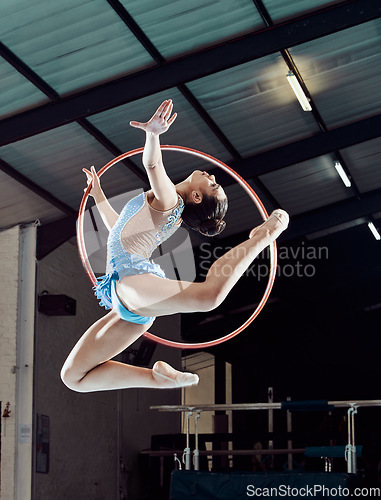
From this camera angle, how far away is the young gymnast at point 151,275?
3.04 m

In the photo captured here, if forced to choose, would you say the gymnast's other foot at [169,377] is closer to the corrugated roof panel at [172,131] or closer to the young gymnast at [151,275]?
the young gymnast at [151,275]

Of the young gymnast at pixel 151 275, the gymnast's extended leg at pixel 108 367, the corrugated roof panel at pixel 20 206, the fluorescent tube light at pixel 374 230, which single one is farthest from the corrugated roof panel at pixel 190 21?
the fluorescent tube light at pixel 374 230

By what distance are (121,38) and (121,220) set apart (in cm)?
371

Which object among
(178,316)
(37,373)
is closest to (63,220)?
(37,373)

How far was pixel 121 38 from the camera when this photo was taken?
21.8 feet

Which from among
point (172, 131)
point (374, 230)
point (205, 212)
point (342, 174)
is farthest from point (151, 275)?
point (374, 230)

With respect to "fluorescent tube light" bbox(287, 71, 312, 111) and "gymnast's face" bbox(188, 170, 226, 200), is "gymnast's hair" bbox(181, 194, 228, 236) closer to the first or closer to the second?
"gymnast's face" bbox(188, 170, 226, 200)

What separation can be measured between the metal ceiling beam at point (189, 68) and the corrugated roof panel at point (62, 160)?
1.76 feet

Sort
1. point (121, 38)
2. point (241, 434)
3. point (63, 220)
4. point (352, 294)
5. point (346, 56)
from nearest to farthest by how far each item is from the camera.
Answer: point (121, 38)
point (346, 56)
point (63, 220)
point (241, 434)
point (352, 294)

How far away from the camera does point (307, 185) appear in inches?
454

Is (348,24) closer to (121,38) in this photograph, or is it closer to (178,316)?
(121,38)

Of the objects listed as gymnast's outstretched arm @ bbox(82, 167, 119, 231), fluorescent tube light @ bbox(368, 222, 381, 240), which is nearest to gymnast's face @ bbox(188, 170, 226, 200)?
gymnast's outstretched arm @ bbox(82, 167, 119, 231)

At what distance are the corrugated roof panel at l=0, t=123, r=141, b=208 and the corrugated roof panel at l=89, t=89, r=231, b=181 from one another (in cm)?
23

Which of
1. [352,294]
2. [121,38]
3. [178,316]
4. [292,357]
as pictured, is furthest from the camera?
[292,357]
